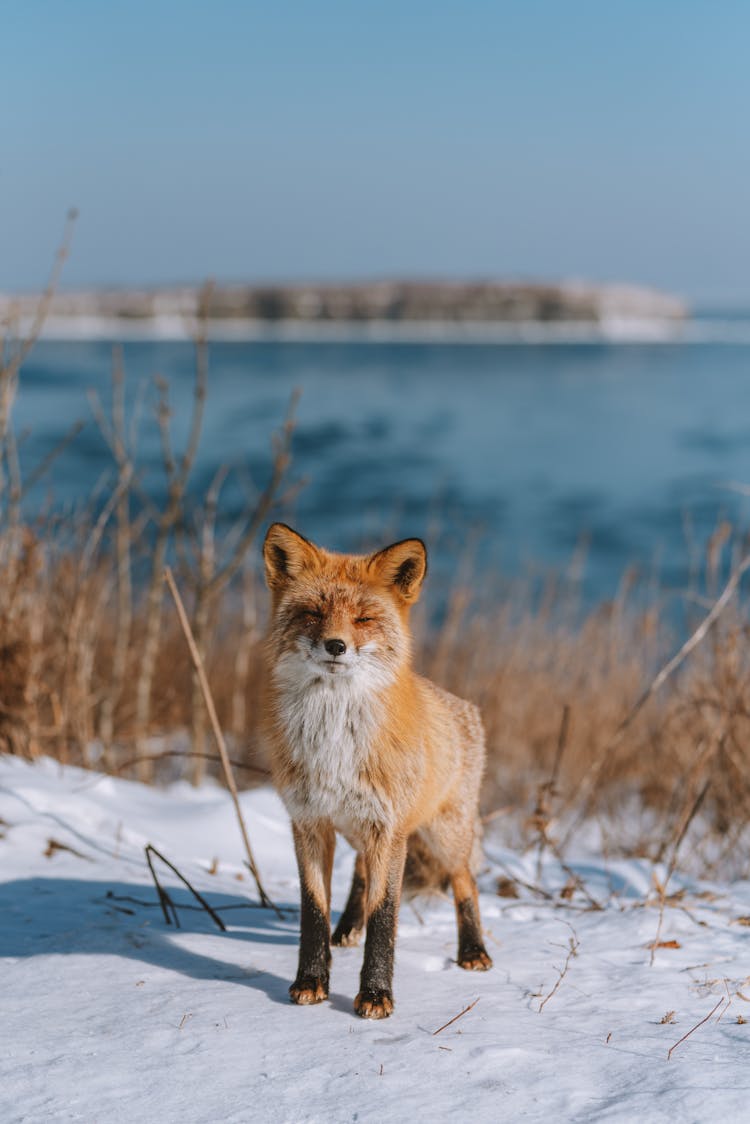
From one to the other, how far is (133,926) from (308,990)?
0.99 metres

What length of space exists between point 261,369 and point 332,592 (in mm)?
55342

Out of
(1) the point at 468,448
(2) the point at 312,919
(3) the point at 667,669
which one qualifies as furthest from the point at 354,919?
(1) the point at 468,448

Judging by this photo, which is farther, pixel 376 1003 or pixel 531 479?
pixel 531 479

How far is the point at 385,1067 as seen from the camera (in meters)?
2.98

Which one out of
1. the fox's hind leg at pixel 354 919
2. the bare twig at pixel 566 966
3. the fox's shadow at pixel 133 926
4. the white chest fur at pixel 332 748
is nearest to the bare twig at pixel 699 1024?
the bare twig at pixel 566 966

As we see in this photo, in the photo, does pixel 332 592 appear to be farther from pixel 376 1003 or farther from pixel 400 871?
pixel 376 1003

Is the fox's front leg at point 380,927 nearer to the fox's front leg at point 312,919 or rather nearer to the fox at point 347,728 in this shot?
the fox at point 347,728

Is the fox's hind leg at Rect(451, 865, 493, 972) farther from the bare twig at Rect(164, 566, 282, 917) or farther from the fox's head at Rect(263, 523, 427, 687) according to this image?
the fox's head at Rect(263, 523, 427, 687)

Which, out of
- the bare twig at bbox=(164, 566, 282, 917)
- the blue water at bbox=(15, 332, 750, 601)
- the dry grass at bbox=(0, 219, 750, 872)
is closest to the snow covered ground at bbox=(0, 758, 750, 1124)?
the bare twig at bbox=(164, 566, 282, 917)

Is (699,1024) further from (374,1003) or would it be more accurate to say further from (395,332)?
(395,332)

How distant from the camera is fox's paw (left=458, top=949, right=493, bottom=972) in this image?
3881 mm

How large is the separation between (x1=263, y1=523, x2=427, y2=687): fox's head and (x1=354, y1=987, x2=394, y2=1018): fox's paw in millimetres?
978

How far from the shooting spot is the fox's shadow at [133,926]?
149 inches

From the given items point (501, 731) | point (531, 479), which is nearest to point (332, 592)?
point (501, 731)
